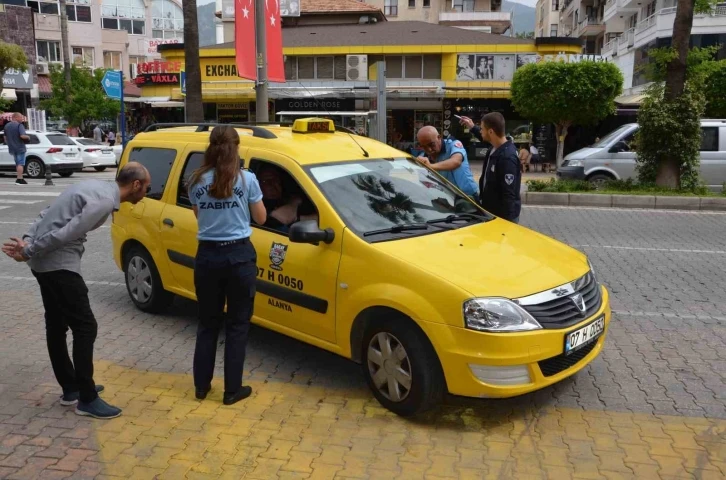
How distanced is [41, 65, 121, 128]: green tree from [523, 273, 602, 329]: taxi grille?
33.5 meters

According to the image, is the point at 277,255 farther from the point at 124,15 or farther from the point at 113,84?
the point at 124,15

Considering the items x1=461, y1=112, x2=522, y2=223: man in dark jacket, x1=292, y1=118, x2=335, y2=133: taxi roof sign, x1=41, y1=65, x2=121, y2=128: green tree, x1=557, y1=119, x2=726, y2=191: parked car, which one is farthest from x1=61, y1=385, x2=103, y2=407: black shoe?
x1=41, y1=65, x2=121, y2=128: green tree

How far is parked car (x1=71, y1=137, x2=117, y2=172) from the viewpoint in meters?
22.3

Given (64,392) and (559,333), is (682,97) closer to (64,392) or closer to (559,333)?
(559,333)

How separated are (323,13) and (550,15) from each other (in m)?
49.7

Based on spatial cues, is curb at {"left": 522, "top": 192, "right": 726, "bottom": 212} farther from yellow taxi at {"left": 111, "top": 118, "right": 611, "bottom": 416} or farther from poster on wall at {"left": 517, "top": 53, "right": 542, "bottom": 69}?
poster on wall at {"left": 517, "top": 53, "right": 542, "bottom": 69}

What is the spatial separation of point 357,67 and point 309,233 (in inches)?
1077

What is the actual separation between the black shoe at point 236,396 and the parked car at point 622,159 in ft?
41.9

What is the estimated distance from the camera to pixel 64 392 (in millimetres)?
4332

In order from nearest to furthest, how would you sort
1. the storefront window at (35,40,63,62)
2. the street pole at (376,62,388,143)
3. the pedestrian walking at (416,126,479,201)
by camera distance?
the pedestrian walking at (416,126,479,201), the street pole at (376,62,388,143), the storefront window at (35,40,63,62)

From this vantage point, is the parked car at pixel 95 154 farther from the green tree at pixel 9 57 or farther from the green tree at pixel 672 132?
the green tree at pixel 672 132

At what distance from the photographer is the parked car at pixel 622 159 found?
583 inches

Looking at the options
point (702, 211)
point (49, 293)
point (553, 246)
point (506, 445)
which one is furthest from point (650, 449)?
point (702, 211)

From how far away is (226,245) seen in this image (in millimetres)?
4133
